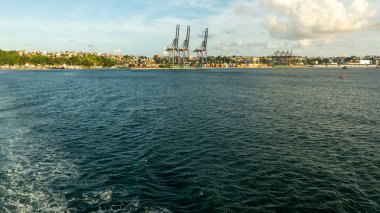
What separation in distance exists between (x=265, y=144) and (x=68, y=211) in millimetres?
21829

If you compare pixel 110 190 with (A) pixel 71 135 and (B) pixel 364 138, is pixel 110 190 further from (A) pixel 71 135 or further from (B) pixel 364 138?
(B) pixel 364 138

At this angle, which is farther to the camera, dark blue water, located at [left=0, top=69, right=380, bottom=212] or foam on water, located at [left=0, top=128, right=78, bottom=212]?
dark blue water, located at [left=0, top=69, right=380, bottom=212]

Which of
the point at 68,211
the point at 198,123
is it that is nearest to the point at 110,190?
the point at 68,211

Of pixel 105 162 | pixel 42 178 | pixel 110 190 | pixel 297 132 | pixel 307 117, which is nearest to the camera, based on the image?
pixel 110 190

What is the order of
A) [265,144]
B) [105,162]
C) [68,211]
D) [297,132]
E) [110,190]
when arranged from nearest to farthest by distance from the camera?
[68,211]
[110,190]
[105,162]
[265,144]
[297,132]

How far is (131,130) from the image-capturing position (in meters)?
40.9

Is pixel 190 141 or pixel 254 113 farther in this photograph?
pixel 254 113

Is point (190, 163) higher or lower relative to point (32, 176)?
higher

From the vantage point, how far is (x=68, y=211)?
748 inches

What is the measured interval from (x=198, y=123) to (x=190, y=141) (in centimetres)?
1015

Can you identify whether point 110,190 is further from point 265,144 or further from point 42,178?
point 265,144

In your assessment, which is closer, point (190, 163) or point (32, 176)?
point (32, 176)

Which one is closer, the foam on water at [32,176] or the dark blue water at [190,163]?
the foam on water at [32,176]

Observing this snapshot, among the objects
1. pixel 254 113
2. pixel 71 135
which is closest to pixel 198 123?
pixel 254 113
